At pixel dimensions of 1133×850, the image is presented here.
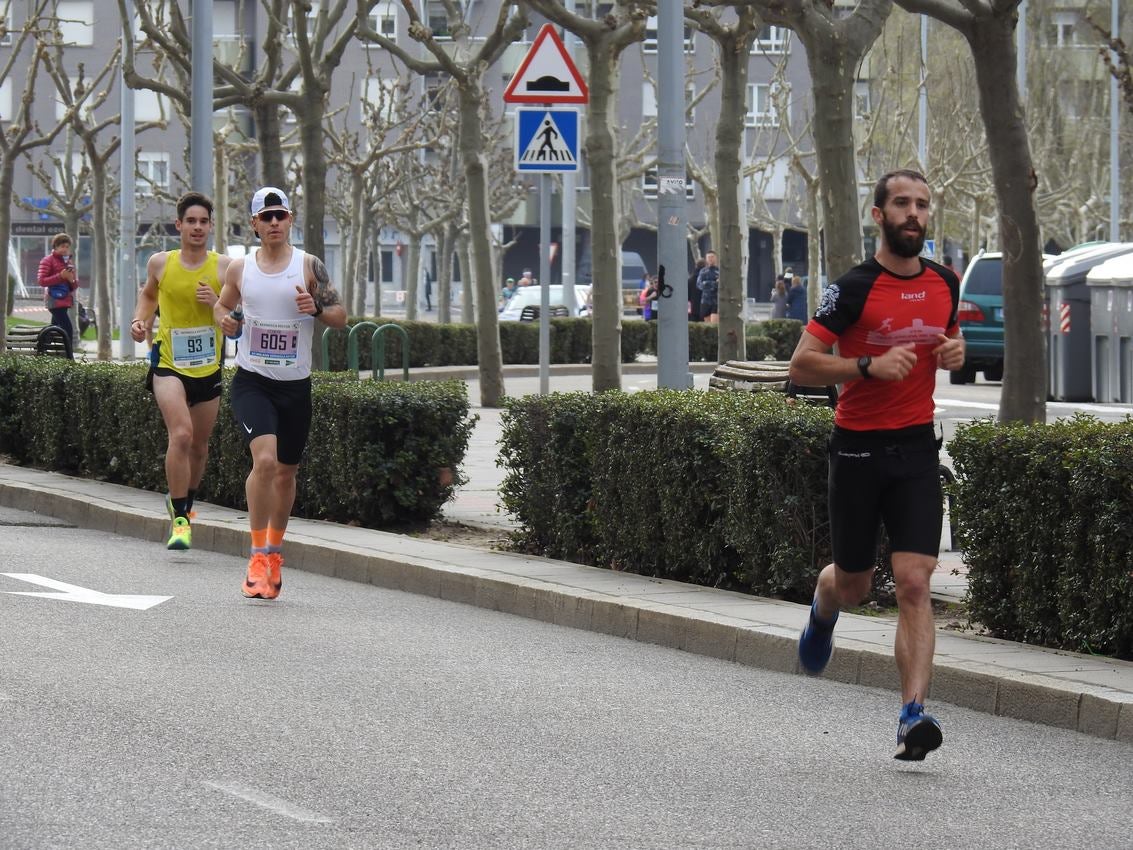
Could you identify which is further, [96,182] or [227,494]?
[96,182]

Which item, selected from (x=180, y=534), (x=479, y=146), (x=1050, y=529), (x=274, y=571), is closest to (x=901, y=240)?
(x=1050, y=529)

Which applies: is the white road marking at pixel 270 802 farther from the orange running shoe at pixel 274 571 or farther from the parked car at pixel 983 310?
the parked car at pixel 983 310

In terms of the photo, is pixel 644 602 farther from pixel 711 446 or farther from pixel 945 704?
pixel 945 704

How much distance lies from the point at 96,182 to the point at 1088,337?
18.6m

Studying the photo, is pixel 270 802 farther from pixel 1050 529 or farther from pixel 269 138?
pixel 269 138

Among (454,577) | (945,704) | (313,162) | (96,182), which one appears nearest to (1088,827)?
(945,704)

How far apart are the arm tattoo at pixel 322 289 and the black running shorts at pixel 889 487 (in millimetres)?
3910

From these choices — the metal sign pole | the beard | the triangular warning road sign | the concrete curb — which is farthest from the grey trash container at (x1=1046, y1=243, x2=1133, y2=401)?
the beard

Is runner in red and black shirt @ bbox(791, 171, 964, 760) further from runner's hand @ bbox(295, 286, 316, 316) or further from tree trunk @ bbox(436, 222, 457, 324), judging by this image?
tree trunk @ bbox(436, 222, 457, 324)

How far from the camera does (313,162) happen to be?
70.1 ft

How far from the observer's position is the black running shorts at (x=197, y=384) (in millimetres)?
11992

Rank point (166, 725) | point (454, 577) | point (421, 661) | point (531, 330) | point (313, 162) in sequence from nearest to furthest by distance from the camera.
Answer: point (166, 725)
point (421, 661)
point (454, 577)
point (313, 162)
point (531, 330)

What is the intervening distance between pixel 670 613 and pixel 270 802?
3.51 metres

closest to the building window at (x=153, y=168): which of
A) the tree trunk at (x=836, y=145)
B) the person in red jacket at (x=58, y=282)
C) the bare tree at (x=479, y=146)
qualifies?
A: the person in red jacket at (x=58, y=282)
